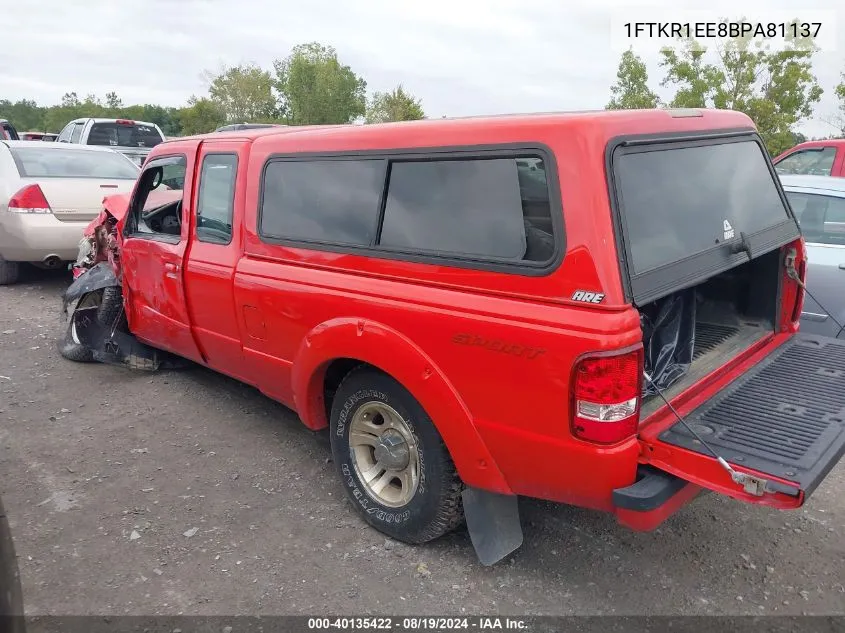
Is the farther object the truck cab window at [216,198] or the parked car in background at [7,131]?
the parked car in background at [7,131]

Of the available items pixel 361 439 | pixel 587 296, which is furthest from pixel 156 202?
pixel 587 296

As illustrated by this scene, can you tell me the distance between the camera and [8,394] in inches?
196

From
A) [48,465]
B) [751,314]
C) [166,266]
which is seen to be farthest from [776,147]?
[48,465]

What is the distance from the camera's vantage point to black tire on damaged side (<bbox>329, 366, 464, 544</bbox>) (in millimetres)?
2906

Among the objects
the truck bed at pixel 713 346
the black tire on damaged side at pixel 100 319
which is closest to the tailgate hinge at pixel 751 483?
the truck bed at pixel 713 346

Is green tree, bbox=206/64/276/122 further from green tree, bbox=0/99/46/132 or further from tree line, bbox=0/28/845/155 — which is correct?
green tree, bbox=0/99/46/132

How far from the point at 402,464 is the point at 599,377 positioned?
1.15m

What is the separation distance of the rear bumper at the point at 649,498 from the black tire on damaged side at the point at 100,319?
437 cm

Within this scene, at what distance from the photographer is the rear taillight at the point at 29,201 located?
7133mm

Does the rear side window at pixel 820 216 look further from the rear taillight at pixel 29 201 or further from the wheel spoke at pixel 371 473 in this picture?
the rear taillight at pixel 29 201

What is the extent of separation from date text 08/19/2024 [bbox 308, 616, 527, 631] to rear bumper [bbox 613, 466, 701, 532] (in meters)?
0.69

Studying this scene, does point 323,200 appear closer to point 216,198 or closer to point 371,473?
point 216,198

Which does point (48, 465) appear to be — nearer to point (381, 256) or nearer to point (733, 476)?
point (381, 256)

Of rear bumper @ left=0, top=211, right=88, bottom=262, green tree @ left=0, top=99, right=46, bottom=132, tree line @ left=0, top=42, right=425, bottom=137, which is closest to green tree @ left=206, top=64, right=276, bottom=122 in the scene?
tree line @ left=0, top=42, right=425, bottom=137
